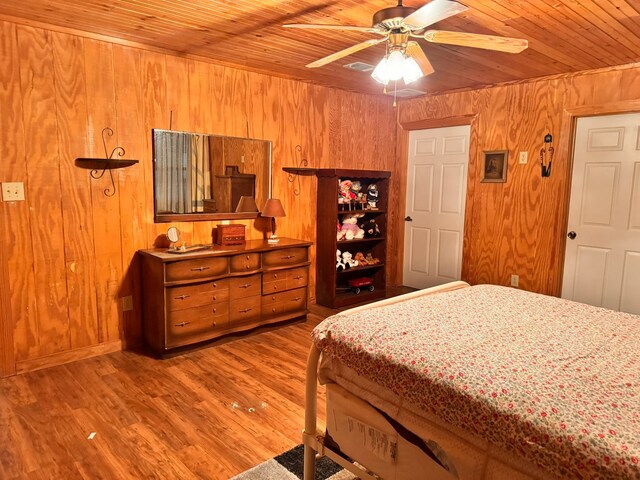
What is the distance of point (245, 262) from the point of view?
369 cm

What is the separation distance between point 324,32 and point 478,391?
254cm

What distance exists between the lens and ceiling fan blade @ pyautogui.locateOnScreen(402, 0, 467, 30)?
5.66ft

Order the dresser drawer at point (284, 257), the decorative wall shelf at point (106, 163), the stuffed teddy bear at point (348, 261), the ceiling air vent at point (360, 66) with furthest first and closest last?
1. the stuffed teddy bear at point (348, 261)
2. the dresser drawer at point (284, 257)
3. the ceiling air vent at point (360, 66)
4. the decorative wall shelf at point (106, 163)

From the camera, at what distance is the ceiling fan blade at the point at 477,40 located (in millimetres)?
2113

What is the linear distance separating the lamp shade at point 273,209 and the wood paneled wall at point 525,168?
2156mm

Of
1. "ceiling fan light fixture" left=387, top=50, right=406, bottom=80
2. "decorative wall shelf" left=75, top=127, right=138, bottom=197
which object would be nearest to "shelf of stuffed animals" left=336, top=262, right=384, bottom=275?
"decorative wall shelf" left=75, top=127, right=138, bottom=197

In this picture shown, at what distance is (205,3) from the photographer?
254 cm

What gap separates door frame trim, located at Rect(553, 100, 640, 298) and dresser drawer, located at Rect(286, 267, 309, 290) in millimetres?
2406

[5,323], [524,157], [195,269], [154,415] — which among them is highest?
[524,157]

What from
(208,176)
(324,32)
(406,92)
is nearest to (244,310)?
(208,176)

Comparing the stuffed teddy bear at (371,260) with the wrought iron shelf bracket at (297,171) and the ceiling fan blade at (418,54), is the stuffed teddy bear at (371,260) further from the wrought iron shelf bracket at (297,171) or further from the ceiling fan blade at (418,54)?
the ceiling fan blade at (418,54)

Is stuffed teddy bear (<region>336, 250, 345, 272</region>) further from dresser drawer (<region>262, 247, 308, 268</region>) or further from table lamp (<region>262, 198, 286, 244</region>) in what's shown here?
table lamp (<region>262, 198, 286, 244</region>)

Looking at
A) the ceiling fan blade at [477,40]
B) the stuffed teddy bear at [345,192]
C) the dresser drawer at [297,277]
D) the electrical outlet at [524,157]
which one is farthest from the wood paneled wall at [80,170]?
the electrical outlet at [524,157]

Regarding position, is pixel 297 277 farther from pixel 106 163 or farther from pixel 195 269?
pixel 106 163
